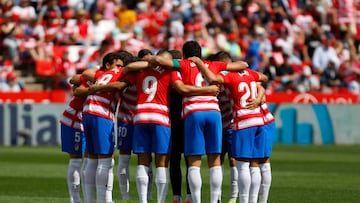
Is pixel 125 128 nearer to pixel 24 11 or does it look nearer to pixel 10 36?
pixel 10 36

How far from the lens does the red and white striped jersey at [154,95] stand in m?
13.3

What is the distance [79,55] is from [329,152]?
8338 mm

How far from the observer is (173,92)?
573 inches

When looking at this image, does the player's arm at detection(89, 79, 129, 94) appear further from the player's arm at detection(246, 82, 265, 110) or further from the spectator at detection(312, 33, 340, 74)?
the spectator at detection(312, 33, 340, 74)

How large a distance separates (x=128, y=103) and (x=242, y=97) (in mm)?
1750

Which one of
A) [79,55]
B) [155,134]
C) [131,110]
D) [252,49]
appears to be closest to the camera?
[155,134]

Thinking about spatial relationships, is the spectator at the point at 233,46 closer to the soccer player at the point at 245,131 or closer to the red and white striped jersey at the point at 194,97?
the soccer player at the point at 245,131

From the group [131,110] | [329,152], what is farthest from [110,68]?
[329,152]

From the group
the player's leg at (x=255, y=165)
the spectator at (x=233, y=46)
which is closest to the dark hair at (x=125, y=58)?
the player's leg at (x=255, y=165)

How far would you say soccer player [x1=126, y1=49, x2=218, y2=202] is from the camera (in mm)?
13305

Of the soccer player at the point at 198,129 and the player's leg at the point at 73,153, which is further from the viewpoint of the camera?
the player's leg at the point at 73,153

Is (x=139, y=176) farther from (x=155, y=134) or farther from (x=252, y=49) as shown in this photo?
(x=252, y=49)

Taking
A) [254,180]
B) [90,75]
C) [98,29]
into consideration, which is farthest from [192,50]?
[98,29]

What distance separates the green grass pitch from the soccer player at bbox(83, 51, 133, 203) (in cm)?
220
